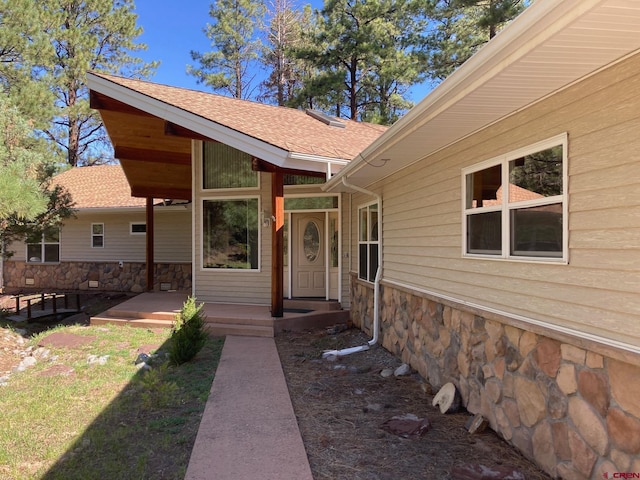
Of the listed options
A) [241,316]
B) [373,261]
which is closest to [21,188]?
[241,316]

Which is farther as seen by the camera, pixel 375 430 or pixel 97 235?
pixel 97 235

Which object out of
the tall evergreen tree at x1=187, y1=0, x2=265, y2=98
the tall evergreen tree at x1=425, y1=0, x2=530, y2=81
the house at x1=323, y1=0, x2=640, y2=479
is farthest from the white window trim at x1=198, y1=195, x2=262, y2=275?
the tall evergreen tree at x1=187, y1=0, x2=265, y2=98

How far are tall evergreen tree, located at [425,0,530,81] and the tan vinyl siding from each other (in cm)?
1138

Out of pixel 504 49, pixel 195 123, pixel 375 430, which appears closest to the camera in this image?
pixel 504 49

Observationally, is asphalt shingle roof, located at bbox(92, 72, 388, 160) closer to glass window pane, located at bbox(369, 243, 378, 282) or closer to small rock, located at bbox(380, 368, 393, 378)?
glass window pane, located at bbox(369, 243, 378, 282)

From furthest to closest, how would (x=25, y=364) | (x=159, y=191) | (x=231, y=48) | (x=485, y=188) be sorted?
(x=231, y=48), (x=159, y=191), (x=25, y=364), (x=485, y=188)

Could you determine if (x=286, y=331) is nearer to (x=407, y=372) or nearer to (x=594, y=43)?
(x=407, y=372)

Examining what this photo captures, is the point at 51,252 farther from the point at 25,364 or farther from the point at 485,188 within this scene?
the point at 485,188

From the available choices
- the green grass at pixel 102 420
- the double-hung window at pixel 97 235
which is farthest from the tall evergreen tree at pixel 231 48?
the green grass at pixel 102 420

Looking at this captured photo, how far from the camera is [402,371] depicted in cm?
520

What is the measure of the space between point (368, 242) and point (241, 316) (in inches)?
100

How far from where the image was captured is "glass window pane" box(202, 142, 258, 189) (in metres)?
9.07

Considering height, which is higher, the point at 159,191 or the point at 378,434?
the point at 159,191

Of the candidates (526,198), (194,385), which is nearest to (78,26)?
(194,385)
